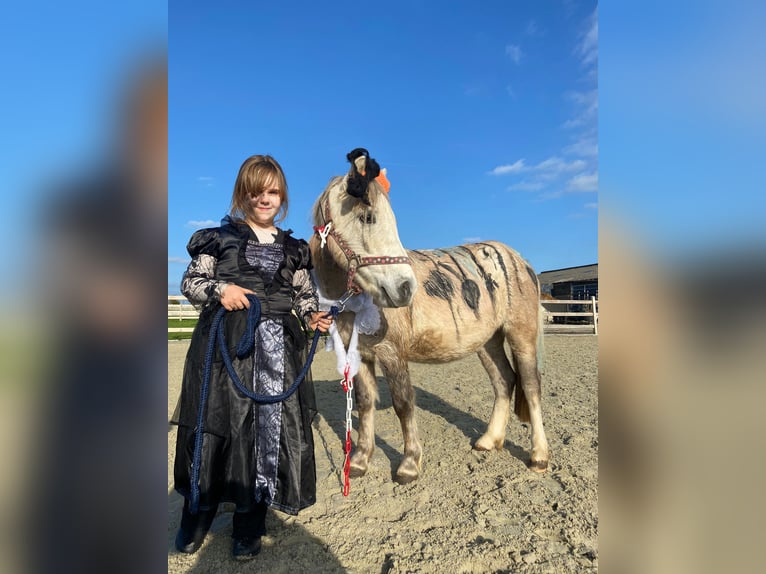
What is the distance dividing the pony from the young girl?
0.54m

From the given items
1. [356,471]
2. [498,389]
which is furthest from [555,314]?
[356,471]

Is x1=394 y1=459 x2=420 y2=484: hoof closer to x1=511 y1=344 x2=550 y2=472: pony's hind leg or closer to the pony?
the pony

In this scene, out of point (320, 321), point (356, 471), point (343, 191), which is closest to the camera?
point (320, 321)

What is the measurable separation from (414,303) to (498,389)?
1.57m

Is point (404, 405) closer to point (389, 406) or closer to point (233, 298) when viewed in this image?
point (233, 298)

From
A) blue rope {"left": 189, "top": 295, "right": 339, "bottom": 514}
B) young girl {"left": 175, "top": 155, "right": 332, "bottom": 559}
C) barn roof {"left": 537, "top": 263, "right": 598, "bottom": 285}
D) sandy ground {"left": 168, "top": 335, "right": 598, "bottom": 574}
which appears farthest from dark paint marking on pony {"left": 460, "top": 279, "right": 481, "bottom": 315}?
barn roof {"left": 537, "top": 263, "right": 598, "bottom": 285}

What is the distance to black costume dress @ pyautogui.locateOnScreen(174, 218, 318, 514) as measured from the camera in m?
2.21

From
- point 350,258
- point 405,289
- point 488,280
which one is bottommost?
point 405,289

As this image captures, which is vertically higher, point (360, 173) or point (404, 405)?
point (360, 173)

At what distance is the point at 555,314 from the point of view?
1575 cm
